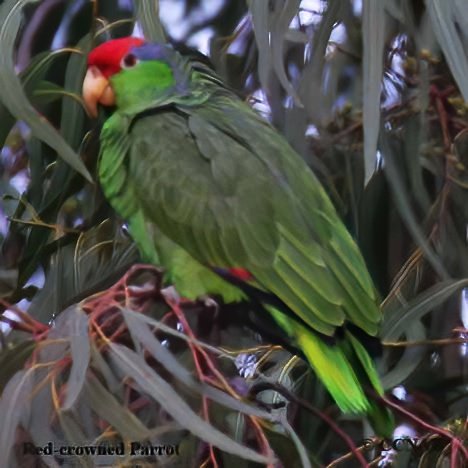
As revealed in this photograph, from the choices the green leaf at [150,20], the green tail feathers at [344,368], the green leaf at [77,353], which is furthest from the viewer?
the green leaf at [150,20]

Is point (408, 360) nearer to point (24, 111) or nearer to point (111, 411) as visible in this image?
point (111, 411)

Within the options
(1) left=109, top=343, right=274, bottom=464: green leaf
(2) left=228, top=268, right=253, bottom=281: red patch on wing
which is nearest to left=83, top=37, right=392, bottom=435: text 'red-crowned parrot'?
(2) left=228, top=268, right=253, bottom=281: red patch on wing

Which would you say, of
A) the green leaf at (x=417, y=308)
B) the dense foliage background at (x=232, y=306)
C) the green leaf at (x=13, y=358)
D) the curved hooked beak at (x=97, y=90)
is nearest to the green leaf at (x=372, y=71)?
the dense foliage background at (x=232, y=306)

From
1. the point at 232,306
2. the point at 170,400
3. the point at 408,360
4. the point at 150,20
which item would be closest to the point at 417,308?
the point at 408,360

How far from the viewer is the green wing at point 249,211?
3.28 ft

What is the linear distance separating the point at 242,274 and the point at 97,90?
0.23 m

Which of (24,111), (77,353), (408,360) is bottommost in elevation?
(408,360)

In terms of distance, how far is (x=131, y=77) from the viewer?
1.08 metres

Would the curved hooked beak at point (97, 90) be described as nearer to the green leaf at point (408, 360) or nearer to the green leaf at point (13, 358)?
the green leaf at point (13, 358)

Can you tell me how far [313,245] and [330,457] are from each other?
8.2 inches

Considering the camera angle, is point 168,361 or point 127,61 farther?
point 127,61

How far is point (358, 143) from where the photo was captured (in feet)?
3.77

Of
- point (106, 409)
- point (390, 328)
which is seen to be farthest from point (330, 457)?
point (106, 409)

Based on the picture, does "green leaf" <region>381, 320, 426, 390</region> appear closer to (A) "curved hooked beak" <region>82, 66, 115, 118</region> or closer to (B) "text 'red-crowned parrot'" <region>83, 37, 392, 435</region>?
(B) "text 'red-crowned parrot'" <region>83, 37, 392, 435</region>
